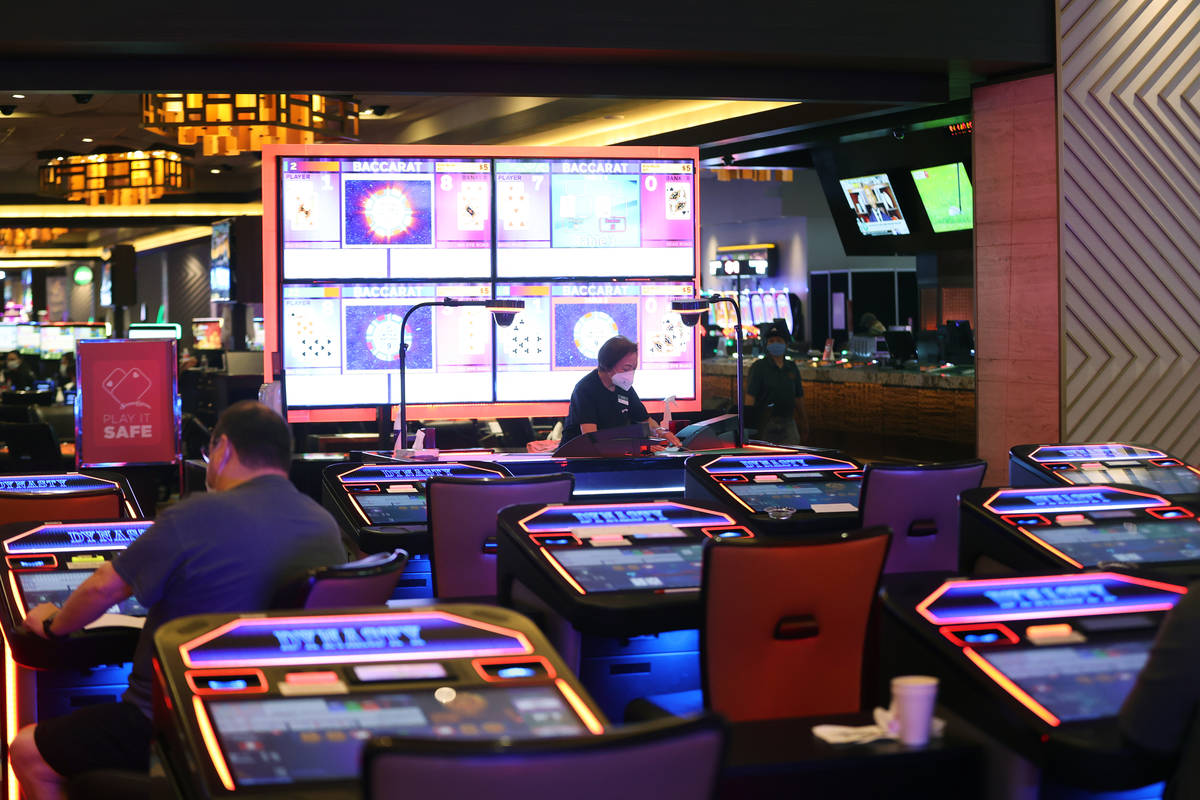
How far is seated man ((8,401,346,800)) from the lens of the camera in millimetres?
2646

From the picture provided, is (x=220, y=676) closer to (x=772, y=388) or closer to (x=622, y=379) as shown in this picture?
(x=622, y=379)

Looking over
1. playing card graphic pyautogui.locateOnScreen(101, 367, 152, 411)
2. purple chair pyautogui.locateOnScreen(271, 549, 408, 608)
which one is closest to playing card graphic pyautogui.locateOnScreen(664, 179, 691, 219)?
playing card graphic pyautogui.locateOnScreen(101, 367, 152, 411)

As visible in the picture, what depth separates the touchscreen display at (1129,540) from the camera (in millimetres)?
3124

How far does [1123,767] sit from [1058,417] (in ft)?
17.5

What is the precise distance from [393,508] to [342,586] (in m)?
1.82

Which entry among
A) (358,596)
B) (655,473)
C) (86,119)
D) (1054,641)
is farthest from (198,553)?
(86,119)

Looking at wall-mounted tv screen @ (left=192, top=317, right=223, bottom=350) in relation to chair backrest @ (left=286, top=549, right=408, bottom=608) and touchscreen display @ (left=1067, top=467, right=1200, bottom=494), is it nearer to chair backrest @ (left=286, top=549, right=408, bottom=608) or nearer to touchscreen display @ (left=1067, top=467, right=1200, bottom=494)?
touchscreen display @ (left=1067, top=467, right=1200, bottom=494)

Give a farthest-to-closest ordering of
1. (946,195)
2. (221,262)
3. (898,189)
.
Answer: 1. (221,262)
2. (898,189)
3. (946,195)

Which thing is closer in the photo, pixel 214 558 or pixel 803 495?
pixel 214 558

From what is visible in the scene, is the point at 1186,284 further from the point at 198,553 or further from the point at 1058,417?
the point at 198,553

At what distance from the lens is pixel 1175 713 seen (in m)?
1.78

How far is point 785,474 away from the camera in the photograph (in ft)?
14.2

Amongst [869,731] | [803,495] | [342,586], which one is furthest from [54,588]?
[803,495]

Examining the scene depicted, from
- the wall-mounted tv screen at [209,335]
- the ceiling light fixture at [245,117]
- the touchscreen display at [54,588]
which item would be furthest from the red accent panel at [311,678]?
the wall-mounted tv screen at [209,335]
